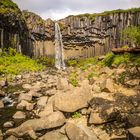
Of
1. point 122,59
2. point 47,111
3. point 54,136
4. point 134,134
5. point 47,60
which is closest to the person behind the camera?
point 134,134

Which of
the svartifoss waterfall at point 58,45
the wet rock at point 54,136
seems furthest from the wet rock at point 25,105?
the svartifoss waterfall at point 58,45

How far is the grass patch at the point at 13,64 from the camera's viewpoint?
22.6 m

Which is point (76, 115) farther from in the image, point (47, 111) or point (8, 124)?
point (8, 124)

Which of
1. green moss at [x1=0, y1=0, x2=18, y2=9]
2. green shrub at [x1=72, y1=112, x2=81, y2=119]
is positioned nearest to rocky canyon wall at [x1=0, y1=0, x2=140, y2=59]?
green moss at [x1=0, y1=0, x2=18, y2=9]

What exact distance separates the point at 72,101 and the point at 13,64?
1737 centimetres

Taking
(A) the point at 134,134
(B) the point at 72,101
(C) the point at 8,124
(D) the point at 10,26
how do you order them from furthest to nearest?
(D) the point at 10,26
(B) the point at 72,101
(C) the point at 8,124
(A) the point at 134,134

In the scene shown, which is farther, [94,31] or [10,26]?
[94,31]

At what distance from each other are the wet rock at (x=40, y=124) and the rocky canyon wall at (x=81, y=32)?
28624mm

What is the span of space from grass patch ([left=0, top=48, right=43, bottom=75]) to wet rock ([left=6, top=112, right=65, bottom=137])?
14.0 m

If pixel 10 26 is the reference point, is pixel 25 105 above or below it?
below

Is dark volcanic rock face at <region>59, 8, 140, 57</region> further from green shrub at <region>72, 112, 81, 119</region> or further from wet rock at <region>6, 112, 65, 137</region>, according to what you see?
wet rock at <region>6, 112, 65, 137</region>

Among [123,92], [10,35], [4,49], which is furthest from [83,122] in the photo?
[10,35]

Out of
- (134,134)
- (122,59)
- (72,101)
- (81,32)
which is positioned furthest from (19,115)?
(81,32)

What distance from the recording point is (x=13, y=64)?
26000 mm
